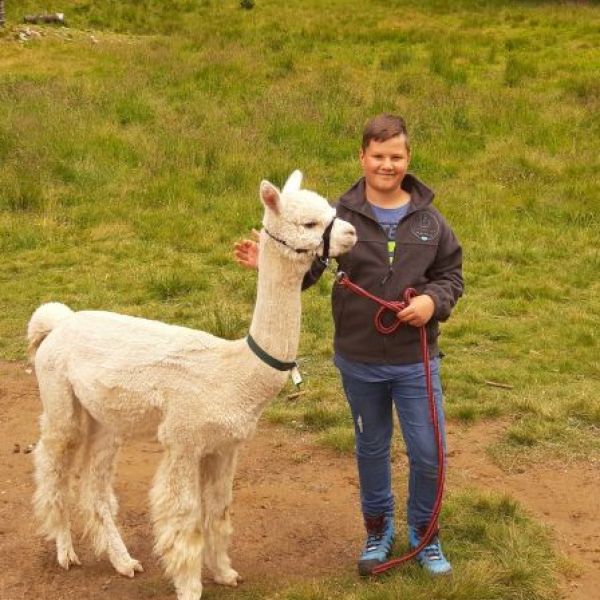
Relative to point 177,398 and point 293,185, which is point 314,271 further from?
point 177,398

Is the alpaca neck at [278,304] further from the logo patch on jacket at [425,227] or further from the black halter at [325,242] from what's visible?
the logo patch on jacket at [425,227]

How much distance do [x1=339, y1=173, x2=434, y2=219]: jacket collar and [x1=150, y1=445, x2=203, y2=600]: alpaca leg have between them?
123 cm

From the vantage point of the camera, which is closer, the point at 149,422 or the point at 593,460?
the point at 149,422

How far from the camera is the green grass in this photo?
6254mm

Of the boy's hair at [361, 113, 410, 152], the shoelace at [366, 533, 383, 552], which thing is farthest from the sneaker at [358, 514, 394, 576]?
the boy's hair at [361, 113, 410, 152]

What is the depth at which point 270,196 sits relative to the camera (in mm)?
3564

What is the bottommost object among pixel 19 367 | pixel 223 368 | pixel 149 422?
pixel 19 367

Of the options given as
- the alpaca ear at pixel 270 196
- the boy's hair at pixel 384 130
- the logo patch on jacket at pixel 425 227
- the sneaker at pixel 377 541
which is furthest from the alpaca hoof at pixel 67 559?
the boy's hair at pixel 384 130

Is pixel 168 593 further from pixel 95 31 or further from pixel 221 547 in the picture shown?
pixel 95 31

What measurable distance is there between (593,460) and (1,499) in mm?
3318

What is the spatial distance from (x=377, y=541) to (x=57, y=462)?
152 centimetres

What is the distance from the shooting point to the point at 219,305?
25.6ft

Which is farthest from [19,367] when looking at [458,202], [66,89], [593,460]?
[66,89]

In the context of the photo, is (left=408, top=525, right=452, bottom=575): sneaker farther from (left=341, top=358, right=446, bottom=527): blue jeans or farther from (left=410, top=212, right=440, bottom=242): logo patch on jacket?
(left=410, top=212, right=440, bottom=242): logo patch on jacket
